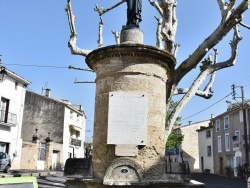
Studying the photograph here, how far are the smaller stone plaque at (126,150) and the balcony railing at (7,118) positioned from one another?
2396cm

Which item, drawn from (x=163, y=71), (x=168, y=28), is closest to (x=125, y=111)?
(x=163, y=71)

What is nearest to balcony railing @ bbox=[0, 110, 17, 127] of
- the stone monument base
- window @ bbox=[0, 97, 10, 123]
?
window @ bbox=[0, 97, 10, 123]

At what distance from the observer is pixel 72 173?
17.2 ft

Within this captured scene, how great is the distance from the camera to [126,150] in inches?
196

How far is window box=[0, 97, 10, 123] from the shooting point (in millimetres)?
27422

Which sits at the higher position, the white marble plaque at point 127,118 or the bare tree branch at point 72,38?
the bare tree branch at point 72,38

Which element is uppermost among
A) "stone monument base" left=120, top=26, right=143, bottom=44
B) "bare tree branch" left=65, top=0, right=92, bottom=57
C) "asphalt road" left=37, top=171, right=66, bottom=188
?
"bare tree branch" left=65, top=0, right=92, bottom=57

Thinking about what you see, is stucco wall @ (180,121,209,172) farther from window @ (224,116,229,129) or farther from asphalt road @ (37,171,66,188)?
asphalt road @ (37,171,66,188)

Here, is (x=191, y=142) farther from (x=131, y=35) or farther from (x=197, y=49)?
(x=131, y=35)

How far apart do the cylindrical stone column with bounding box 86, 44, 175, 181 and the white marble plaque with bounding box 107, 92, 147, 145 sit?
0.09 m

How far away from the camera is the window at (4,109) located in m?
27.4

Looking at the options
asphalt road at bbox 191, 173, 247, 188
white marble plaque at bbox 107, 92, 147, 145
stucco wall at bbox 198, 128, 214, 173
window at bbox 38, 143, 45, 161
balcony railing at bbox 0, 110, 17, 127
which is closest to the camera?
white marble plaque at bbox 107, 92, 147, 145

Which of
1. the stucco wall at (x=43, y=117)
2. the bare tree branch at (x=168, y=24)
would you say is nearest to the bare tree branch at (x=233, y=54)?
the bare tree branch at (x=168, y=24)

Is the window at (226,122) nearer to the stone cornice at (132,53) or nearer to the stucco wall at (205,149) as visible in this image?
the stucco wall at (205,149)
